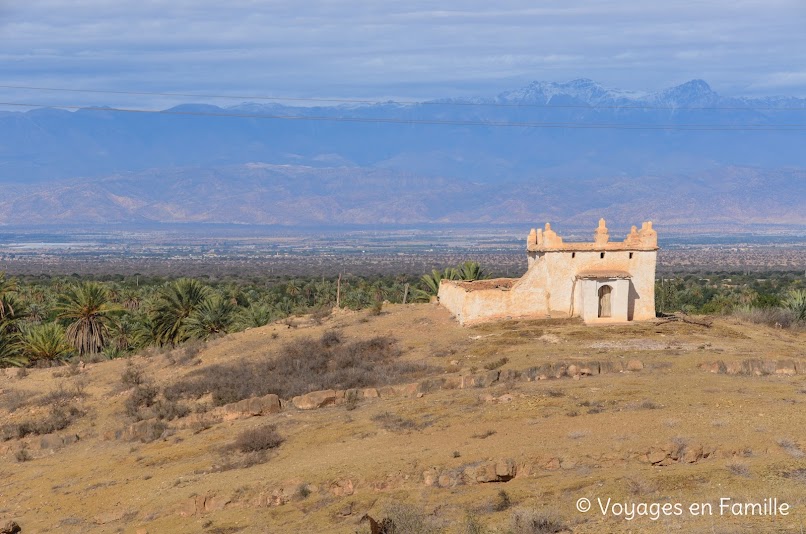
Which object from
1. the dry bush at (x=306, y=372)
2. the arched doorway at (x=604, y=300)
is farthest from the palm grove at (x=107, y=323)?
the arched doorway at (x=604, y=300)

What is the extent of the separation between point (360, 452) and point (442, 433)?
181 centimetres

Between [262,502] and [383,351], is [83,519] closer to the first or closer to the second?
[262,502]

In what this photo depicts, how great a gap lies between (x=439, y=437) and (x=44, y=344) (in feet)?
78.5

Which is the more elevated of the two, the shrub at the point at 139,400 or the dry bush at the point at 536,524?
the dry bush at the point at 536,524

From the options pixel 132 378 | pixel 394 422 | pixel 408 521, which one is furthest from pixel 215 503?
pixel 132 378

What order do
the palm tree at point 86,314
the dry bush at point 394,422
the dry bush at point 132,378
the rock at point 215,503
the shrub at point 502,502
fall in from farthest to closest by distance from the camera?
the palm tree at point 86,314 < the dry bush at point 132,378 < the dry bush at point 394,422 < the rock at point 215,503 < the shrub at point 502,502

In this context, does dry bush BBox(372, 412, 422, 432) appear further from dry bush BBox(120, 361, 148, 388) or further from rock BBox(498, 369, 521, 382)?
dry bush BBox(120, 361, 148, 388)

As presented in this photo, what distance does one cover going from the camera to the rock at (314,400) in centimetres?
2614

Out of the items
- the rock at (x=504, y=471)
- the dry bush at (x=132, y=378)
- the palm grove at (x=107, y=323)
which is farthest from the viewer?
the palm grove at (x=107, y=323)

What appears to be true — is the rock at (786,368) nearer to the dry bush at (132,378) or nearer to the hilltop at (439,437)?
the hilltop at (439,437)

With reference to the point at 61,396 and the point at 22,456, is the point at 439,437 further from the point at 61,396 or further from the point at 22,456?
the point at 61,396

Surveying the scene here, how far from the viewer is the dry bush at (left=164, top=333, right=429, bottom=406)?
28703 mm

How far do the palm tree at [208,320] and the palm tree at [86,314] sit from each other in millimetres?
3377

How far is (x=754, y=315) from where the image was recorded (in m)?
38.9
